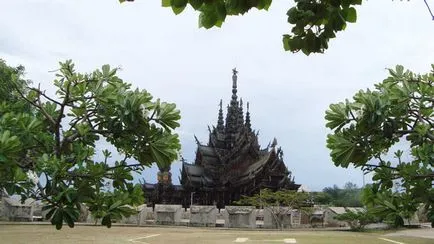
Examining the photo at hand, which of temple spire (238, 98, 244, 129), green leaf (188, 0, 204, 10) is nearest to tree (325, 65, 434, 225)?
green leaf (188, 0, 204, 10)

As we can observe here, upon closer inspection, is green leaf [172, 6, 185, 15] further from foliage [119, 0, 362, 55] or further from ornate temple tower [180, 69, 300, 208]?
ornate temple tower [180, 69, 300, 208]

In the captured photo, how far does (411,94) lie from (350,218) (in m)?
21.1

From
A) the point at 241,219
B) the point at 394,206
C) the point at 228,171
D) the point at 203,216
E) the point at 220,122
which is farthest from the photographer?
the point at 220,122

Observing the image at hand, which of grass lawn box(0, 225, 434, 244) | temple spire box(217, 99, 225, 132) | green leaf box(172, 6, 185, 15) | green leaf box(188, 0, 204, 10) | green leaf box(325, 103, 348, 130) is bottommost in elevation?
grass lawn box(0, 225, 434, 244)

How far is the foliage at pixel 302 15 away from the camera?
85.5 inches

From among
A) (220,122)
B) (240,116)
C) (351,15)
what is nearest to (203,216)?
(240,116)

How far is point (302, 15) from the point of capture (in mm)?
2260

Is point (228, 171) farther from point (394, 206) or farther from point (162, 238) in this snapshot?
point (394, 206)

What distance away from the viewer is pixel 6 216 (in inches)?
1102

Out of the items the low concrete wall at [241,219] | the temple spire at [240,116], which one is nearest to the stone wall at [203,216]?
the low concrete wall at [241,219]

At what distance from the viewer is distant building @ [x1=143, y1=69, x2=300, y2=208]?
3872cm

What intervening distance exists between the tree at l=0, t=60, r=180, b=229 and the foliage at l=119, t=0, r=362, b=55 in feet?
8.53

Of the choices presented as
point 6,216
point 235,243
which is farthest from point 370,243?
point 6,216

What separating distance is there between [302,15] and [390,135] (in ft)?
11.6
